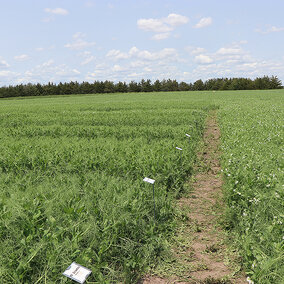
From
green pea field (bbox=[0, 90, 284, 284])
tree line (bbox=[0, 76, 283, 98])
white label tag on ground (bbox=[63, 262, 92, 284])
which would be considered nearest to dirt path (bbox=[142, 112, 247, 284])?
green pea field (bbox=[0, 90, 284, 284])

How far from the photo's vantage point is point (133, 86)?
89062 millimetres

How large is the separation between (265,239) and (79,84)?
9121cm

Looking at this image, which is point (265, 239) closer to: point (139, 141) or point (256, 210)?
point (256, 210)

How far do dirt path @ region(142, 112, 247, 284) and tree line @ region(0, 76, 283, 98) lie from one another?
86.0 meters

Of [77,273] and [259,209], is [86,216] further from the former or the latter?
[259,209]

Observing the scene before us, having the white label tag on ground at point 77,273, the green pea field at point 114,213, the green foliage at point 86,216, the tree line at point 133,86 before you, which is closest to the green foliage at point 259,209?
the green pea field at point 114,213

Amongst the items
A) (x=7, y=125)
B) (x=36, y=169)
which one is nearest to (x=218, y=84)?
(x=7, y=125)

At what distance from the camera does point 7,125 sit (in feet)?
48.6

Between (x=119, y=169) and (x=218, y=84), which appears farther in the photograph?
(x=218, y=84)

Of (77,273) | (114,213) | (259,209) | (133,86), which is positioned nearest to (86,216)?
(114,213)

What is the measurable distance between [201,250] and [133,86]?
290ft

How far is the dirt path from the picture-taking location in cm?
332

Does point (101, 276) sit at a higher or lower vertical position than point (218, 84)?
lower

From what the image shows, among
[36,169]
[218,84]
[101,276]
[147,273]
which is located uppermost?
[218,84]
